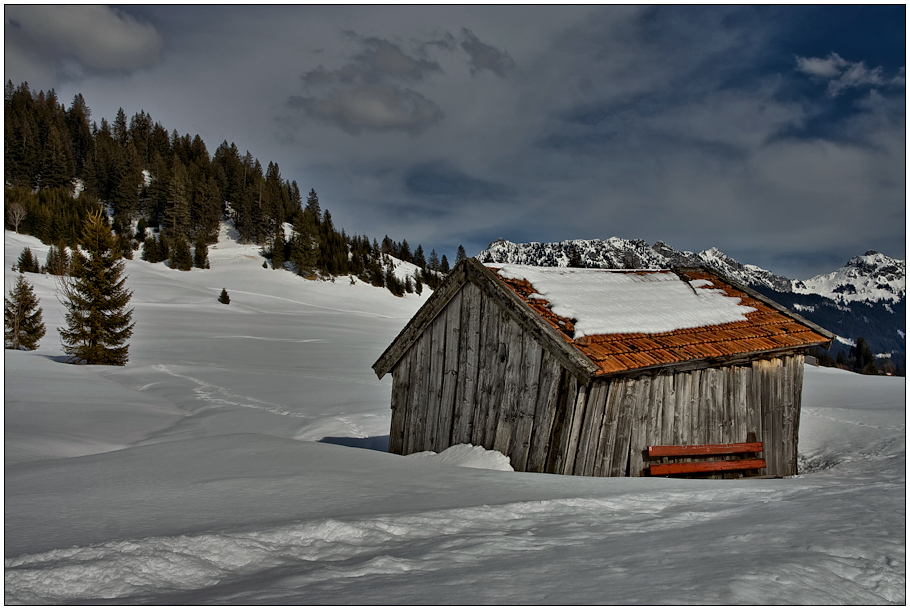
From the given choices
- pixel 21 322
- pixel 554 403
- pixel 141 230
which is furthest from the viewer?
pixel 141 230

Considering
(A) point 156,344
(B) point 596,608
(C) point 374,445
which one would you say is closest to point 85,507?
(B) point 596,608

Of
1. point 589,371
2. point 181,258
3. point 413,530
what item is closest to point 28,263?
point 181,258

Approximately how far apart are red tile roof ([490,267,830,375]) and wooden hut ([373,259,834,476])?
27 mm

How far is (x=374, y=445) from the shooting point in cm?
1130

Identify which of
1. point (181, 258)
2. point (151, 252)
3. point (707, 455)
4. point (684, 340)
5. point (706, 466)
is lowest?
point (706, 466)

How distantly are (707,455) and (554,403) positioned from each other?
3068mm

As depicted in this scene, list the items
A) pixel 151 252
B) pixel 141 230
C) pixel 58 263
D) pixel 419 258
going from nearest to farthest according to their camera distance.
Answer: pixel 58 263, pixel 151 252, pixel 141 230, pixel 419 258

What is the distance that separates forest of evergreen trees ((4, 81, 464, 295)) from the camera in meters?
66.6

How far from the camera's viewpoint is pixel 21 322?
28438mm

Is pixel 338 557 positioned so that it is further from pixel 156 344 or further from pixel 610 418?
pixel 156 344

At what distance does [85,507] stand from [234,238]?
292 feet

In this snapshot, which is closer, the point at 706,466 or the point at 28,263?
the point at 706,466

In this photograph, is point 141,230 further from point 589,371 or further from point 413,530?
point 413,530

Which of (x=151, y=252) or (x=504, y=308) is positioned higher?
(x=151, y=252)
